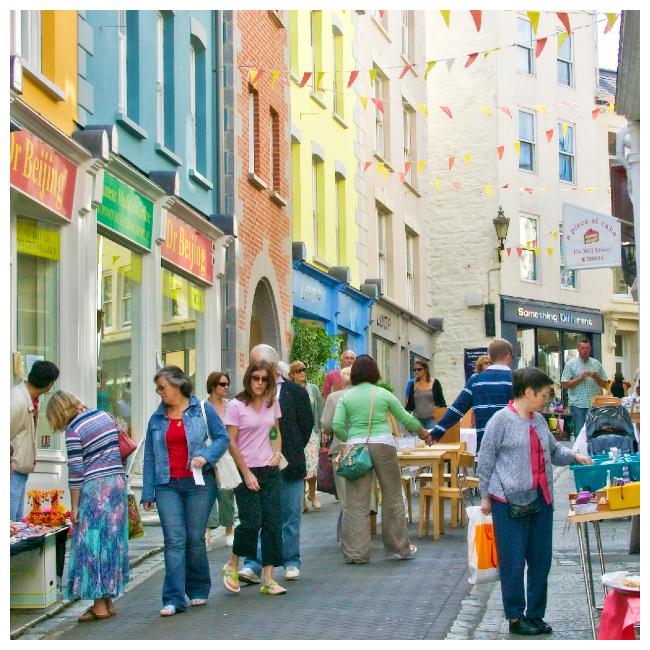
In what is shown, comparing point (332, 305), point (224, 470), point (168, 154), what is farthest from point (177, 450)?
point (332, 305)

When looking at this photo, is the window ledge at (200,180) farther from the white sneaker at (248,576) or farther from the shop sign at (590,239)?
the white sneaker at (248,576)

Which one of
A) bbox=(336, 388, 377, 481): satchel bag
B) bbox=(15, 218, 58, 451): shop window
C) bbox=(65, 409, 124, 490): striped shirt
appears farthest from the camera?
bbox=(15, 218, 58, 451): shop window

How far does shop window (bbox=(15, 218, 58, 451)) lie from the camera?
13.9 meters

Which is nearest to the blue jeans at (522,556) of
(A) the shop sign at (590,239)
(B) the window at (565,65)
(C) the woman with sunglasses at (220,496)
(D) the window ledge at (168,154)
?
(C) the woman with sunglasses at (220,496)

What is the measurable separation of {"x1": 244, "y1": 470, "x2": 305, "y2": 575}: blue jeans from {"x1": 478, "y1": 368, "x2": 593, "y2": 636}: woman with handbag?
9.56 feet

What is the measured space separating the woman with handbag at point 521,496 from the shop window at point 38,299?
6.06 meters

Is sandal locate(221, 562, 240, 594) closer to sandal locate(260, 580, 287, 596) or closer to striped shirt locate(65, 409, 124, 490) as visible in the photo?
sandal locate(260, 580, 287, 596)

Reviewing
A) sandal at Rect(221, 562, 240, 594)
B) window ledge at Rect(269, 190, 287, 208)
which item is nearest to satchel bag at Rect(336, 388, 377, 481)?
sandal at Rect(221, 562, 240, 594)

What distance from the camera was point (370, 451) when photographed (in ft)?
41.1

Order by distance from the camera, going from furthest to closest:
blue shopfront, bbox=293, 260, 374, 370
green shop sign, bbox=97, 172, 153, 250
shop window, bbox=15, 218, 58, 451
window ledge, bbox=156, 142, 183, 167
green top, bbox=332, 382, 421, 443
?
blue shopfront, bbox=293, 260, 374, 370, window ledge, bbox=156, 142, 183, 167, green shop sign, bbox=97, 172, 153, 250, shop window, bbox=15, 218, 58, 451, green top, bbox=332, 382, 421, 443

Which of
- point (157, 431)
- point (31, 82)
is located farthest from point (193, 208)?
point (157, 431)

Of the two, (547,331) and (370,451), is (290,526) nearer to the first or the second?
(370,451)

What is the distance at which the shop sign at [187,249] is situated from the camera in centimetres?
1890
